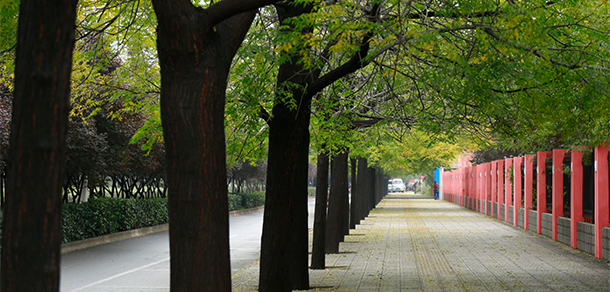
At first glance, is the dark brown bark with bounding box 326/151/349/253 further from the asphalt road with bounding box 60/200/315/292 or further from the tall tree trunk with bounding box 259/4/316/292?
the tall tree trunk with bounding box 259/4/316/292

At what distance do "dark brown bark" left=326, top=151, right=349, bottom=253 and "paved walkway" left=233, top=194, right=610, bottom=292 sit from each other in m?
0.49

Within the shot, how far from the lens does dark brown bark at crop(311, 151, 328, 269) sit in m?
13.2

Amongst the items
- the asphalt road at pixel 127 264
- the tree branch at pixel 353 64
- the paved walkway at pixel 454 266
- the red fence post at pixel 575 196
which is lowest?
the asphalt road at pixel 127 264

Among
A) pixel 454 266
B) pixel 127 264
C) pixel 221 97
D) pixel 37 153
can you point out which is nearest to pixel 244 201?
pixel 127 264

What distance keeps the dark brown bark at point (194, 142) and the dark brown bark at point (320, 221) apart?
25.5 feet

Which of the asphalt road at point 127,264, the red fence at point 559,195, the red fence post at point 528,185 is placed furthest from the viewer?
the red fence post at point 528,185

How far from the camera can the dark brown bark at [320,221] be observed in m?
13.2

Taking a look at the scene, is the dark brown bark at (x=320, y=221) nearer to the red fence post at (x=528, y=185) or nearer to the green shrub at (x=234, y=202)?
the red fence post at (x=528, y=185)

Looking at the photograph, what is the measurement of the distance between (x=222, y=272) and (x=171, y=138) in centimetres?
120

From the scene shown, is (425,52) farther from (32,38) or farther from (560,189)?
(560,189)

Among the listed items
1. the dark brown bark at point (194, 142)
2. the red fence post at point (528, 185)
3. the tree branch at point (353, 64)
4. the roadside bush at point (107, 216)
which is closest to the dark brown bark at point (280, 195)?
the tree branch at point (353, 64)

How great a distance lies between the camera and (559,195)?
19203 mm

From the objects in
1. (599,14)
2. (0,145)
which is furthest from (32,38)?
(0,145)

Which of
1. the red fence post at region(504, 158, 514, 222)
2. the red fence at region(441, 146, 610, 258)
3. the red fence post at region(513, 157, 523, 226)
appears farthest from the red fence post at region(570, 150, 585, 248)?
the red fence post at region(504, 158, 514, 222)
